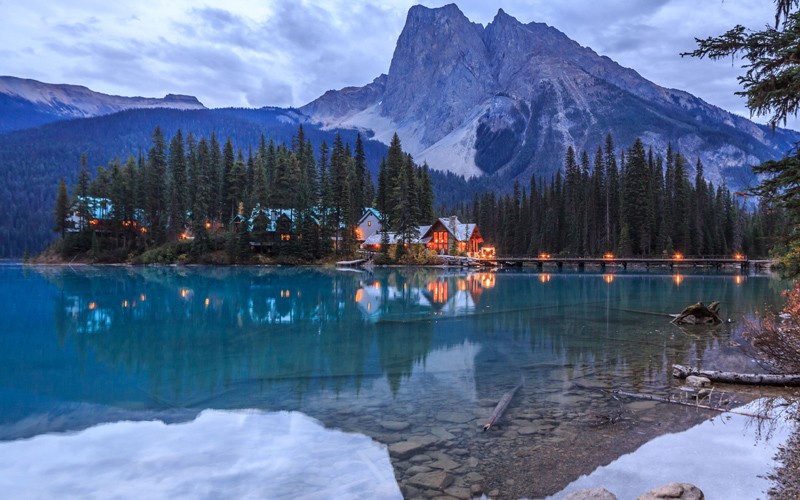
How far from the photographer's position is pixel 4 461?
32.2 ft

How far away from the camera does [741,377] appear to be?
1361 centimetres

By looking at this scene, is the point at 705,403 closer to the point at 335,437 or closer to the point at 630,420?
the point at 630,420

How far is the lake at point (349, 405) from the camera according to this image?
8.78m

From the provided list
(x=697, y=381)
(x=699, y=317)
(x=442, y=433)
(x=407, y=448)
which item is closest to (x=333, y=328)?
(x=442, y=433)

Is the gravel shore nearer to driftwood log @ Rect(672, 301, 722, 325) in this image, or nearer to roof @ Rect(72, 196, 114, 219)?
driftwood log @ Rect(672, 301, 722, 325)

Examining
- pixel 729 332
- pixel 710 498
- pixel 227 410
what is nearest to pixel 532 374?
pixel 710 498

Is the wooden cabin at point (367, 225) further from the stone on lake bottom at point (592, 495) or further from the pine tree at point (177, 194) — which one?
the stone on lake bottom at point (592, 495)

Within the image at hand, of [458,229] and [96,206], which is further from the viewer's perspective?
[458,229]

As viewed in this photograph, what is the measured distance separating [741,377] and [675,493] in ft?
28.4

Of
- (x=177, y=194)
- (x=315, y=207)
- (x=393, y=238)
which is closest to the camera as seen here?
(x=315, y=207)

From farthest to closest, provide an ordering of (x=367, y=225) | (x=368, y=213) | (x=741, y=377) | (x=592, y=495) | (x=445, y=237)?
(x=367, y=225) < (x=368, y=213) < (x=445, y=237) < (x=741, y=377) < (x=592, y=495)

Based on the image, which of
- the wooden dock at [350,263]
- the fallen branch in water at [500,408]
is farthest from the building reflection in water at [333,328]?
the wooden dock at [350,263]

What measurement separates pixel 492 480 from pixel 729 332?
787 inches

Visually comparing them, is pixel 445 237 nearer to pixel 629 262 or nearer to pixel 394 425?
pixel 629 262
